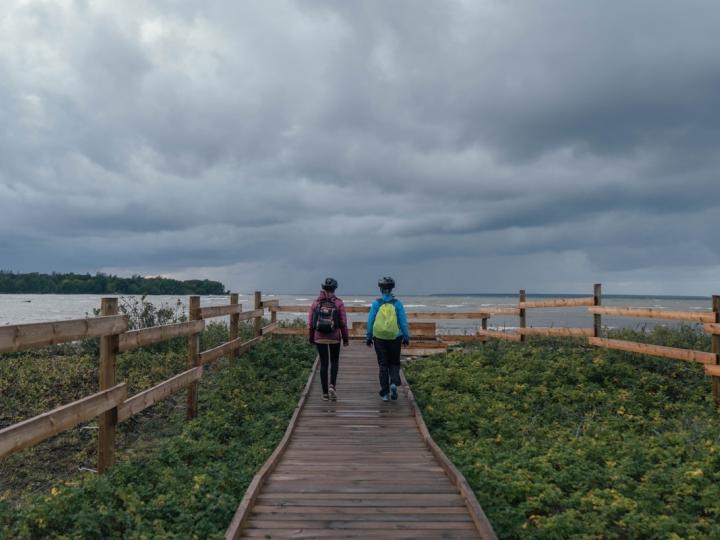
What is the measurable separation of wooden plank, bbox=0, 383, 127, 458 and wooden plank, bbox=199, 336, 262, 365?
349 centimetres

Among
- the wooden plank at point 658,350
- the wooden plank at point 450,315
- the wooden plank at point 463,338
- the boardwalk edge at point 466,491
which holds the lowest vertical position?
the boardwalk edge at point 466,491

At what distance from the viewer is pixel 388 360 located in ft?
35.5

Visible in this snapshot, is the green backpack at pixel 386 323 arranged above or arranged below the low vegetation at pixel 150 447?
above

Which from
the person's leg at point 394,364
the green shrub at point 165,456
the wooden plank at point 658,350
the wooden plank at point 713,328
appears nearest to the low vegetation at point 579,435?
the wooden plank at point 658,350

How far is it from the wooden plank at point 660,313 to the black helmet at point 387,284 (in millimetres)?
5267

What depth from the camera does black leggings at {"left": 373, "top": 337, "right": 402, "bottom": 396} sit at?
1063 centimetres

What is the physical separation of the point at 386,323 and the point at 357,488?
4674 millimetres

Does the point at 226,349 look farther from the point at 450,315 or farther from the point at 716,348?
the point at 716,348

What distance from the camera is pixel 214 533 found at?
4750 millimetres

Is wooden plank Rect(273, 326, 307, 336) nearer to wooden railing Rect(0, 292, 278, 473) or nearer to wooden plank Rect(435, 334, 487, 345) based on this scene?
wooden plank Rect(435, 334, 487, 345)

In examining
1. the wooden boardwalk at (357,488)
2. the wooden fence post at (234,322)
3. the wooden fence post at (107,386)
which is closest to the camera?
the wooden boardwalk at (357,488)

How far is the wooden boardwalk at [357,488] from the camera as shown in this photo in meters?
5.01

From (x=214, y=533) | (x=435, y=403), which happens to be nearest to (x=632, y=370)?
(x=435, y=403)

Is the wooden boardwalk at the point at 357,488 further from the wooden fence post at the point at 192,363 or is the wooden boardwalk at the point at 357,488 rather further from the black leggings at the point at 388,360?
the wooden fence post at the point at 192,363
